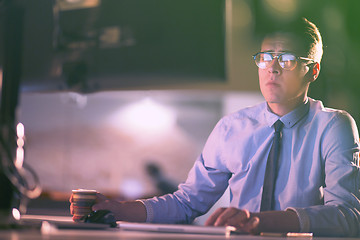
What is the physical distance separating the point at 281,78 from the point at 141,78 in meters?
0.56

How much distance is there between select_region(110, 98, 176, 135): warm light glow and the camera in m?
4.09

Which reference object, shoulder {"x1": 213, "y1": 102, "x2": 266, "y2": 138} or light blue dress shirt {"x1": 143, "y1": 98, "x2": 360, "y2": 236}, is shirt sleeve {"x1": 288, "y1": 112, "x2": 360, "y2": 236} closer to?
light blue dress shirt {"x1": 143, "y1": 98, "x2": 360, "y2": 236}

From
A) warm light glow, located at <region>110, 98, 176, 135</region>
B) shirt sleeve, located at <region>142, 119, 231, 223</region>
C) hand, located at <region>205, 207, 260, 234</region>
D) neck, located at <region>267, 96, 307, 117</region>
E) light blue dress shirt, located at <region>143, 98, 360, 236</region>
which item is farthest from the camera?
warm light glow, located at <region>110, 98, 176, 135</region>

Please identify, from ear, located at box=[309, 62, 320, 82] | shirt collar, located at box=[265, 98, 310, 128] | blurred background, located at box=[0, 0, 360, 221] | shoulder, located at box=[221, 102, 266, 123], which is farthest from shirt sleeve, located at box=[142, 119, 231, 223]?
ear, located at box=[309, 62, 320, 82]

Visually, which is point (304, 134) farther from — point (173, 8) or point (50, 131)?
point (50, 131)

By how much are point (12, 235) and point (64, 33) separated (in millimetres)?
1353

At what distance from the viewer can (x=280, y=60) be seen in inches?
69.7

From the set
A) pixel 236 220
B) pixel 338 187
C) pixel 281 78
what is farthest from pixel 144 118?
pixel 236 220

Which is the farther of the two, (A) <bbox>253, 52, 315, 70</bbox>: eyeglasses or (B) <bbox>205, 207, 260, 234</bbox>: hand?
(A) <bbox>253, 52, 315, 70</bbox>: eyeglasses

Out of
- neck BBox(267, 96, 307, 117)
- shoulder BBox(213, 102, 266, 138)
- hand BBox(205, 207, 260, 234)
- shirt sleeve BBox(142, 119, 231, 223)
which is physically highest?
neck BBox(267, 96, 307, 117)

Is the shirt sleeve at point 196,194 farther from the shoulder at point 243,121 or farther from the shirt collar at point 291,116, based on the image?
the shirt collar at point 291,116

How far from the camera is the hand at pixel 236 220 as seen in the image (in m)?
1.10

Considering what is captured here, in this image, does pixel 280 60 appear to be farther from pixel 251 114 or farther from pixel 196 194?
pixel 196 194

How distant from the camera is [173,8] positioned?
205 cm
